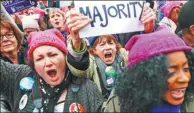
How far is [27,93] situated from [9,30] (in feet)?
2.40

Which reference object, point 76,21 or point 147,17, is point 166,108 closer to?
point 147,17

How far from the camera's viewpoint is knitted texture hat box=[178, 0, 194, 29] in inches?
150

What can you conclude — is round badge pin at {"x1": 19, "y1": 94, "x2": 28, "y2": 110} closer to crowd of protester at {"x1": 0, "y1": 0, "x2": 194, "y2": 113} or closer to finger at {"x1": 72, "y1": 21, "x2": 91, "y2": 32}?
crowd of protester at {"x1": 0, "y1": 0, "x2": 194, "y2": 113}

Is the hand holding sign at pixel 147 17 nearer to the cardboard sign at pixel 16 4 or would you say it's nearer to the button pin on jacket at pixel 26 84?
the button pin on jacket at pixel 26 84

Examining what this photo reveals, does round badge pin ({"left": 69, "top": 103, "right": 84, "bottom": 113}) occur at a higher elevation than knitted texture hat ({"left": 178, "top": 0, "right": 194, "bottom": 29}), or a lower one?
lower

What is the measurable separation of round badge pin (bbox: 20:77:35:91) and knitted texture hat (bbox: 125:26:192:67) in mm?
771

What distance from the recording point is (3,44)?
3.71 metres

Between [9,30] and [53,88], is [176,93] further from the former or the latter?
[9,30]

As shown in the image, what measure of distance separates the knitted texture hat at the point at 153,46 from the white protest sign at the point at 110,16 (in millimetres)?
121

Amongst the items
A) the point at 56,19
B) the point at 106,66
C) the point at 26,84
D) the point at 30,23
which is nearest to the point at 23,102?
the point at 26,84

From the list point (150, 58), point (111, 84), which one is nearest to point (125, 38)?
point (111, 84)

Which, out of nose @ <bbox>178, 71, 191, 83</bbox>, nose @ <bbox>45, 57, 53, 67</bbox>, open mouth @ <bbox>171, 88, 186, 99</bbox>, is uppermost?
nose @ <bbox>45, 57, 53, 67</bbox>

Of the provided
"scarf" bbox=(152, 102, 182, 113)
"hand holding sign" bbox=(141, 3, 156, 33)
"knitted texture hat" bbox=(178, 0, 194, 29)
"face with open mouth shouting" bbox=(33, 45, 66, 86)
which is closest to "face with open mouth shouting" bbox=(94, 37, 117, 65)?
"knitted texture hat" bbox=(178, 0, 194, 29)

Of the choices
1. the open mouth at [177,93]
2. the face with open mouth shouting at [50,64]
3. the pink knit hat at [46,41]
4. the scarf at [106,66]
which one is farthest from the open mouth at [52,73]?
the scarf at [106,66]
